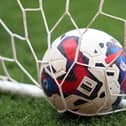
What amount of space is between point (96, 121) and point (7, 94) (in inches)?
28.0

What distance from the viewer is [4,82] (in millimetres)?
3346

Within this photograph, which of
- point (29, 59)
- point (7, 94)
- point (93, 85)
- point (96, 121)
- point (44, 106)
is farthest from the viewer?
point (29, 59)

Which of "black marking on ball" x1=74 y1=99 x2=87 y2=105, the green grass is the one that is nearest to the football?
"black marking on ball" x1=74 y1=99 x2=87 y2=105

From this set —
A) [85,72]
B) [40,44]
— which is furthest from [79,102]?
[40,44]

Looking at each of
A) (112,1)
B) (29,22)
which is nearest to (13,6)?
(29,22)

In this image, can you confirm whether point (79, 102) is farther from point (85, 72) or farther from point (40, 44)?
point (40, 44)

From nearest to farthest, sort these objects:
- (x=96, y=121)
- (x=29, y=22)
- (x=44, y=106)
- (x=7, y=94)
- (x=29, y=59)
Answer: (x=96, y=121) → (x=44, y=106) → (x=7, y=94) → (x=29, y=59) → (x=29, y=22)

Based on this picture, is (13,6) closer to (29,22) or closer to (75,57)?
(29,22)

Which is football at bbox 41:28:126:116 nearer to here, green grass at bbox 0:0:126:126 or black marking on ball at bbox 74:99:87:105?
black marking on ball at bbox 74:99:87:105

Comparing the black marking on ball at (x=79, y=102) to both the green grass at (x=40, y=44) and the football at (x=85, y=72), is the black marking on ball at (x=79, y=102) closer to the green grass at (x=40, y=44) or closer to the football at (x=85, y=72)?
the football at (x=85, y=72)

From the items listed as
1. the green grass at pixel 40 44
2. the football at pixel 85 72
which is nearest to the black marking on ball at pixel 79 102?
the football at pixel 85 72

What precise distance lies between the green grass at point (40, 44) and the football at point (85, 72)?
0.53ft

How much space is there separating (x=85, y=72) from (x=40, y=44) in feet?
5.55

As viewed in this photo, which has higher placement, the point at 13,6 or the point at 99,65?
the point at 99,65
